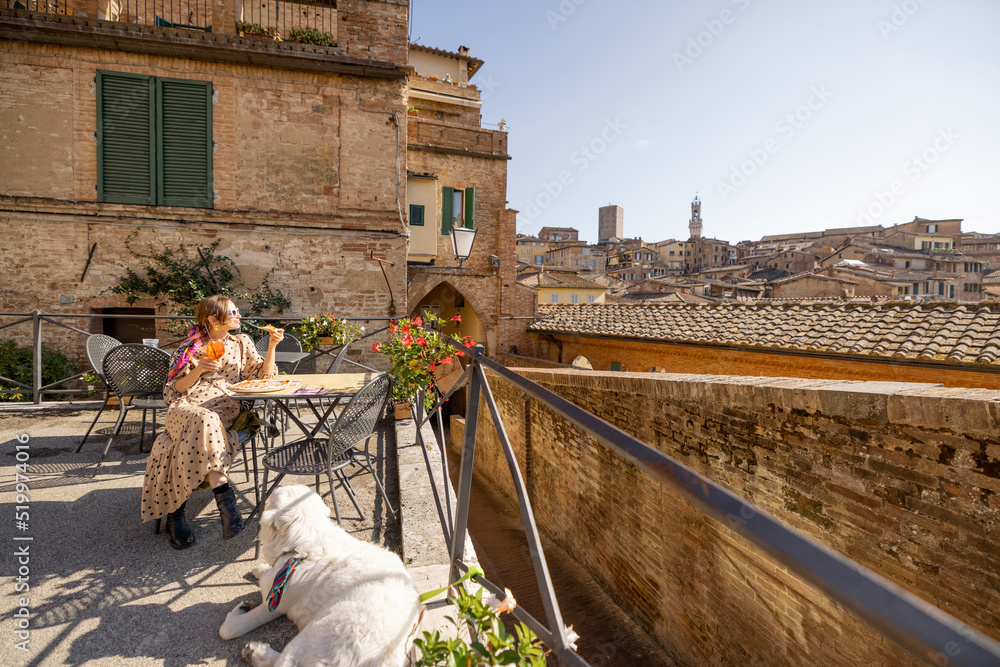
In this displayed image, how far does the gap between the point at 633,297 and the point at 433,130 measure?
68.6 ft

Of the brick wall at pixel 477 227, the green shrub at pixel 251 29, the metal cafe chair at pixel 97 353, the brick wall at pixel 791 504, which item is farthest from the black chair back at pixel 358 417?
the brick wall at pixel 477 227

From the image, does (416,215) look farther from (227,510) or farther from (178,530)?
(178,530)

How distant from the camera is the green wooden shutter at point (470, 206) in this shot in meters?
16.6

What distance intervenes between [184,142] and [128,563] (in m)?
8.27

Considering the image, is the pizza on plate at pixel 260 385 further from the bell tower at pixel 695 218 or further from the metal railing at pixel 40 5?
the bell tower at pixel 695 218

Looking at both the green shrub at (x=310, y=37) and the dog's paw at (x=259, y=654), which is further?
the green shrub at (x=310, y=37)

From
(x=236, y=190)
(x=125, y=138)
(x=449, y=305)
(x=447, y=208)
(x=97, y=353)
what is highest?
(x=447, y=208)

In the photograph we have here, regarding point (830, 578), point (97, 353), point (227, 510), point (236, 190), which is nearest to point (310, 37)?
point (236, 190)

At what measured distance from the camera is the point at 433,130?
16.1 meters

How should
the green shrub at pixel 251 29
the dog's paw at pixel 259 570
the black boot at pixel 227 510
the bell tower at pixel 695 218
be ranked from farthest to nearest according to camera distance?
1. the bell tower at pixel 695 218
2. the green shrub at pixel 251 29
3. the black boot at pixel 227 510
4. the dog's paw at pixel 259 570

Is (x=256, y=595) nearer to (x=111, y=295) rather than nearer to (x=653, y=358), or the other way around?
(x=111, y=295)

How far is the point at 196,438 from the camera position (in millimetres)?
2848

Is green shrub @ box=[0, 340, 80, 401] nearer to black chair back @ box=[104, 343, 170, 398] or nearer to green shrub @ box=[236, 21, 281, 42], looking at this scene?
black chair back @ box=[104, 343, 170, 398]

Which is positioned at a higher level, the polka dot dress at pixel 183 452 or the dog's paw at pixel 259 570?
the polka dot dress at pixel 183 452
